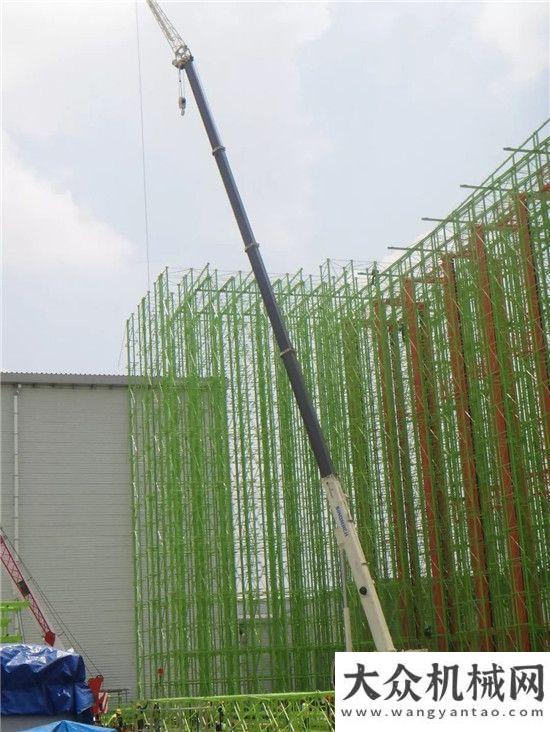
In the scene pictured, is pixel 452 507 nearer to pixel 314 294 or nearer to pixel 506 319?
pixel 506 319

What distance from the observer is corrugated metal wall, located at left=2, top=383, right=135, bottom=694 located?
1889 inches

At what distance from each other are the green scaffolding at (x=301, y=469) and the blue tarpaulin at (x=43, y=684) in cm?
1354

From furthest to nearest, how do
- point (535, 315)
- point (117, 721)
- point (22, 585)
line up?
point (22, 585) < point (117, 721) < point (535, 315)

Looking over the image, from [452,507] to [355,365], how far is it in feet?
26.5

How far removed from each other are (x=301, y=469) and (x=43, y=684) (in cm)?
1847

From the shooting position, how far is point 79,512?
160 feet

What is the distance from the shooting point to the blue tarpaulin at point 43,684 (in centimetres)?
2453

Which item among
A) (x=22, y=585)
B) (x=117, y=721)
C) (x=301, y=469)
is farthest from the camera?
(x=22, y=585)

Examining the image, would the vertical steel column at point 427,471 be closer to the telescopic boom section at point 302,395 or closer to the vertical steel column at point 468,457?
the vertical steel column at point 468,457

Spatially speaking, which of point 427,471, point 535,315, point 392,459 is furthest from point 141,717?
point 535,315

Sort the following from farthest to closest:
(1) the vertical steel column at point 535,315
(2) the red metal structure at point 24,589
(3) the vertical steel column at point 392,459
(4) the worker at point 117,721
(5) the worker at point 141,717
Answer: (2) the red metal structure at point 24,589
(3) the vertical steel column at point 392,459
(4) the worker at point 117,721
(5) the worker at point 141,717
(1) the vertical steel column at point 535,315

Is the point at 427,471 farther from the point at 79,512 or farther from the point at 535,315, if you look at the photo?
the point at 79,512

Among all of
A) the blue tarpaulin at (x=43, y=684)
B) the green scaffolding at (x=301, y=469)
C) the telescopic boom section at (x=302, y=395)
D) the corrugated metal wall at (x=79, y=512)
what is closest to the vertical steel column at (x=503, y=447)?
the green scaffolding at (x=301, y=469)

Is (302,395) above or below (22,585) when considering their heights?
above
